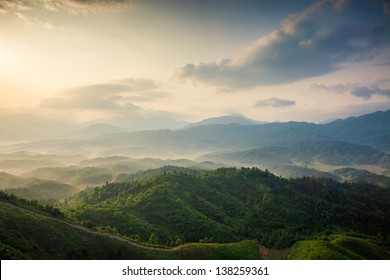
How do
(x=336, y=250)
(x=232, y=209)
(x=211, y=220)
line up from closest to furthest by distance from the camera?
(x=336, y=250) < (x=211, y=220) < (x=232, y=209)

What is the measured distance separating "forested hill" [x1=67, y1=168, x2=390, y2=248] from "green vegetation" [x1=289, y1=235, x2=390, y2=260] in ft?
24.9

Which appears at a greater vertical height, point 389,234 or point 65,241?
point 65,241

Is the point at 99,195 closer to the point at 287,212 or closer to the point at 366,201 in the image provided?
the point at 287,212

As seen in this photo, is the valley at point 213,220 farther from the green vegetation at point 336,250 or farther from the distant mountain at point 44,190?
the distant mountain at point 44,190

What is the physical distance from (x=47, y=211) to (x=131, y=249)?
1665 centimetres

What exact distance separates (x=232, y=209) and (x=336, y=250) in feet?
147

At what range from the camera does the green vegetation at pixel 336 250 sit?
160 feet

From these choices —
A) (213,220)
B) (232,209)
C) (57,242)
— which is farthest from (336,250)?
(57,242)

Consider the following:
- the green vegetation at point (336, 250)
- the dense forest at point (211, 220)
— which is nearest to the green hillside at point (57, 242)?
the dense forest at point (211, 220)

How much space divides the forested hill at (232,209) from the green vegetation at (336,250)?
7.59 meters

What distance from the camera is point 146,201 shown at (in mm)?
84750

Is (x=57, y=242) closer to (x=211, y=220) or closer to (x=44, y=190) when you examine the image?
(x=211, y=220)

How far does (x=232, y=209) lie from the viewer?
94500 millimetres
